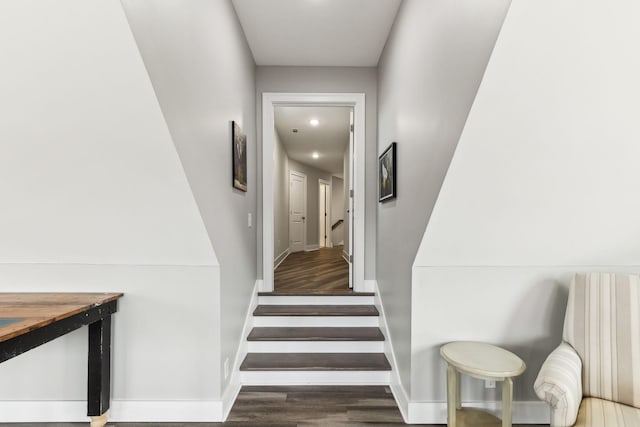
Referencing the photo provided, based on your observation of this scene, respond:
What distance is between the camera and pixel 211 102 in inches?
70.5

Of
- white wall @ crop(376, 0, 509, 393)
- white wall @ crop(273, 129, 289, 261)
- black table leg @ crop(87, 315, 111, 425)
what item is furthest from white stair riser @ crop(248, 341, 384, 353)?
white wall @ crop(273, 129, 289, 261)

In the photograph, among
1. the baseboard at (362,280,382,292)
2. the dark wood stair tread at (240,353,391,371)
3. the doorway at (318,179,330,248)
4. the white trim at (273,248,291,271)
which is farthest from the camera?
the doorway at (318,179,330,248)

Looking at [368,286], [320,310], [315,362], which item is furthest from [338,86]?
[315,362]

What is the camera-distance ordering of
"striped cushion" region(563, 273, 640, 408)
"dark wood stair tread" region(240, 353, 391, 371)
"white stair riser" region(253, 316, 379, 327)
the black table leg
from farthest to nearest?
1. "white stair riser" region(253, 316, 379, 327)
2. "dark wood stair tread" region(240, 353, 391, 371)
3. the black table leg
4. "striped cushion" region(563, 273, 640, 408)

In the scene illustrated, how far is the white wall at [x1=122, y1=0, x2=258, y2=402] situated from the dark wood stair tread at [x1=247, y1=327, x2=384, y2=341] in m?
0.26

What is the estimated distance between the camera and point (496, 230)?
172cm

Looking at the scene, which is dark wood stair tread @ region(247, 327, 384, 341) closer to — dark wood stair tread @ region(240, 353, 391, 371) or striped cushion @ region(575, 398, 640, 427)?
dark wood stair tread @ region(240, 353, 391, 371)

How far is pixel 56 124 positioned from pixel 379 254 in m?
2.47

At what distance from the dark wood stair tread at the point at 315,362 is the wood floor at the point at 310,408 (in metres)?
0.13

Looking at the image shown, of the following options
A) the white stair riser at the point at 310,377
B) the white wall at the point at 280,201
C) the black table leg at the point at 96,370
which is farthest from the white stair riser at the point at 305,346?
the white wall at the point at 280,201

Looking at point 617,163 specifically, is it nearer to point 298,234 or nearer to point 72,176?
point 72,176

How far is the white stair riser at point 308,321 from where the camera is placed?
8.76 ft

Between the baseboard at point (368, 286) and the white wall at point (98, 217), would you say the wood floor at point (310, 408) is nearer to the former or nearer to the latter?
the white wall at point (98, 217)

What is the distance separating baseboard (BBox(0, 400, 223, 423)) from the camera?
6.01 feet
